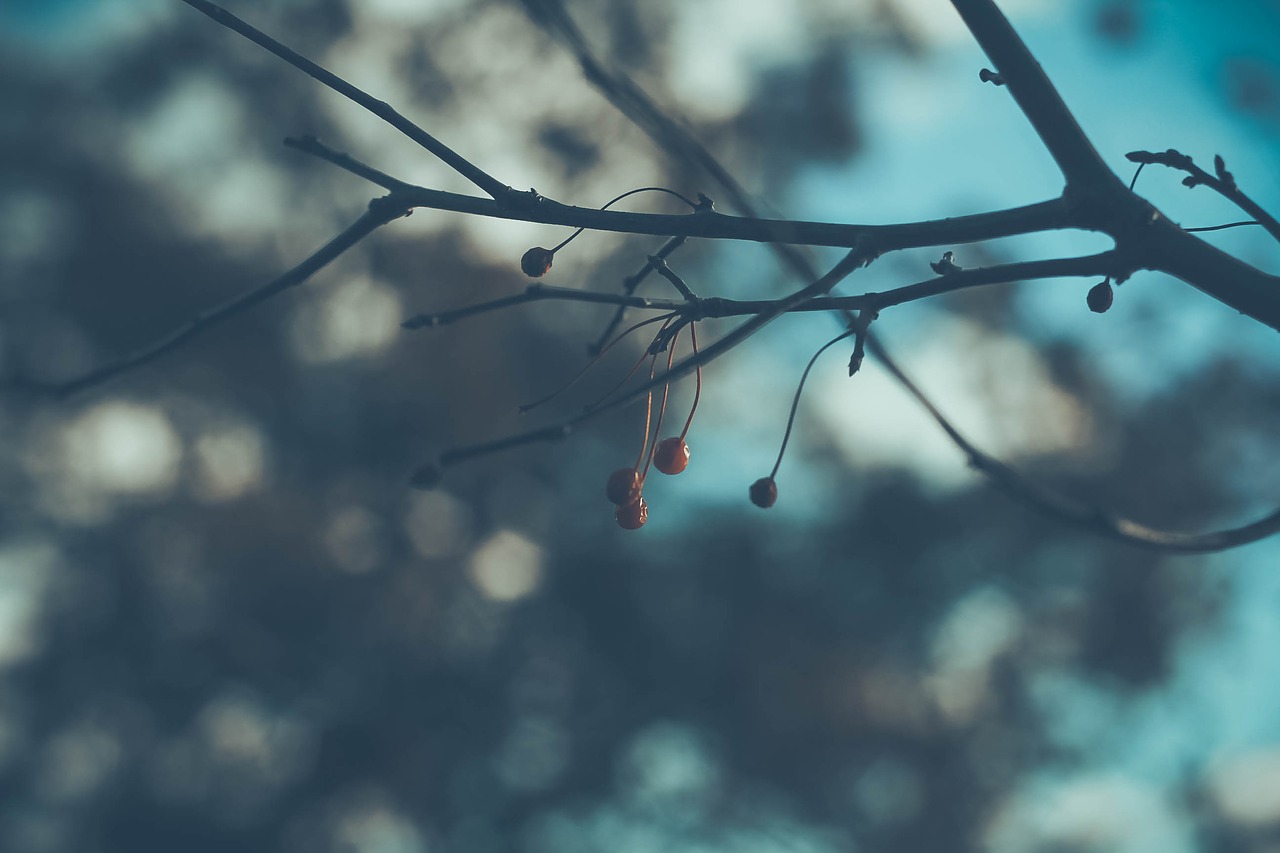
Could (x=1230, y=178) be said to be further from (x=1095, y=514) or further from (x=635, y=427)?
(x=635, y=427)

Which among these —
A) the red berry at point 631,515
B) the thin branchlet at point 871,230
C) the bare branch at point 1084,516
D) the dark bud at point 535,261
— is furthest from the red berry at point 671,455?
the bare branch at point 1084,516

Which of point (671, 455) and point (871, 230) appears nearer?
point (871, 230)

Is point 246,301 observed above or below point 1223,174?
below

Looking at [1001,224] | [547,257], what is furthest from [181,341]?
[1001,224]

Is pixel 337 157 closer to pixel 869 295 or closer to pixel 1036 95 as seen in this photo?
pixel 869 295

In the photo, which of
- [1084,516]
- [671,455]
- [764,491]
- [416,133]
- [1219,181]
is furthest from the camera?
[671,455]

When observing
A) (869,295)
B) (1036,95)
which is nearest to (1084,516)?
(869,295)

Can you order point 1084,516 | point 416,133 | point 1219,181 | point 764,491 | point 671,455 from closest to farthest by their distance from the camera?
point 1084,516
point 416,133
point 1219,181
point 764,491
point 671,455
